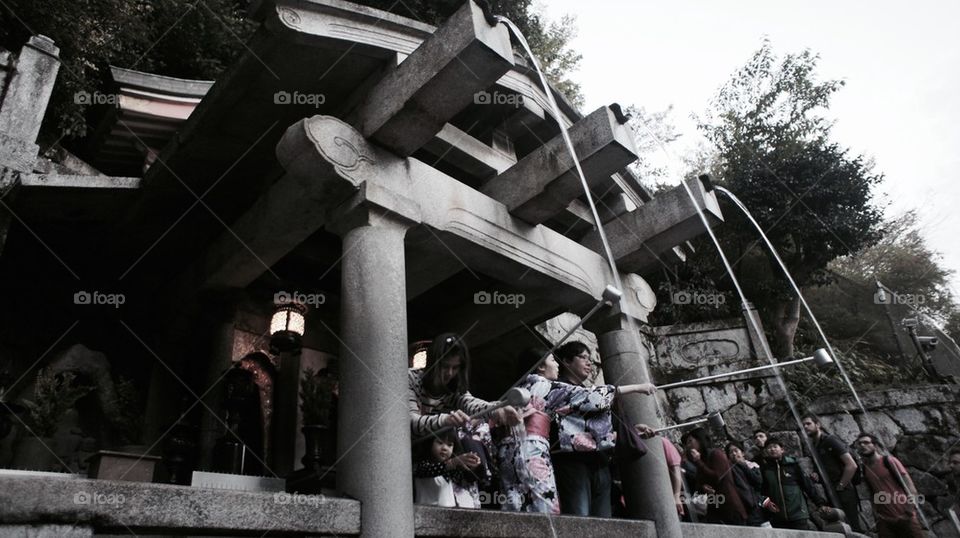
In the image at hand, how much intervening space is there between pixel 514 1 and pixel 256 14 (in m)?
11.1

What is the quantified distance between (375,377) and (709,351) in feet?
40.4

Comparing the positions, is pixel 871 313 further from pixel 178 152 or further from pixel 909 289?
pixel 178 152

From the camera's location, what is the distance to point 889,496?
7.90 meters

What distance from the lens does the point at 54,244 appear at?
6621 millimetres

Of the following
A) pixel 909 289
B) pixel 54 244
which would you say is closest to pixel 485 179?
pixel 54 244

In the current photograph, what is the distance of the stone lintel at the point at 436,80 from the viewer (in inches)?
188

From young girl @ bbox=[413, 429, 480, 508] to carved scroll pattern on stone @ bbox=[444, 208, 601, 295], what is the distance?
1.85m

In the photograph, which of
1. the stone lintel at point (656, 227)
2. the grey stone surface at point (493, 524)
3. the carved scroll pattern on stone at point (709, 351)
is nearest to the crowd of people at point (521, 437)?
the grey stone surface at point (493, 524)

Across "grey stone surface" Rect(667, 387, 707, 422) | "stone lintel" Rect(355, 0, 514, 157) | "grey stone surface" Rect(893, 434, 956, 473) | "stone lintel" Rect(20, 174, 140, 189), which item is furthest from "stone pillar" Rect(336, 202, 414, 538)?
"grey stone surface" Rect(893, 434, 956, 473)

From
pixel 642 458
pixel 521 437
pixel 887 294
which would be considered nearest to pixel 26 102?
pixel 521 437

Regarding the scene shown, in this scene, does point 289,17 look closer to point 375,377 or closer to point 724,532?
point 375,377

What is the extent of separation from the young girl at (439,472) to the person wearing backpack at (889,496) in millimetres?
6054

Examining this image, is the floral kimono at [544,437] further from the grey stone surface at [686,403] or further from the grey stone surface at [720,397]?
the grey stone surface at [720,397]

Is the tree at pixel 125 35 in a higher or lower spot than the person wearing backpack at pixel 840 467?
higher
